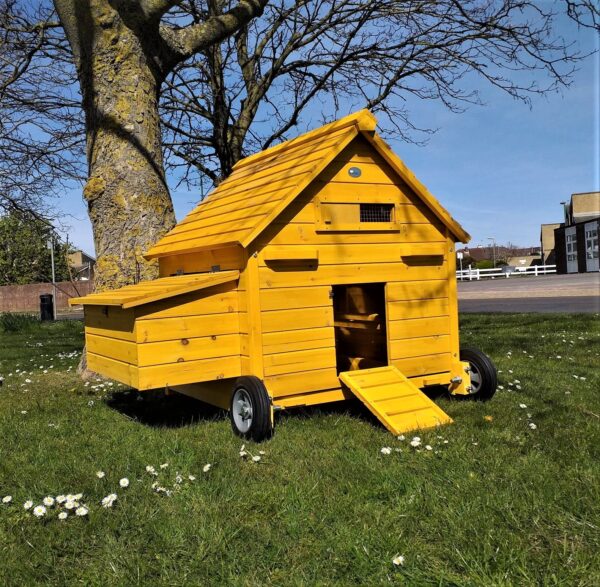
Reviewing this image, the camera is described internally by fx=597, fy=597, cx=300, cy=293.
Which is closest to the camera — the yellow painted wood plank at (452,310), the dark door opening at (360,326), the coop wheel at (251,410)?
the coop wheel at (251,410)

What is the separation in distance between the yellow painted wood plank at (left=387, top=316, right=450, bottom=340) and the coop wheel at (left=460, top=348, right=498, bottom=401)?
34cm

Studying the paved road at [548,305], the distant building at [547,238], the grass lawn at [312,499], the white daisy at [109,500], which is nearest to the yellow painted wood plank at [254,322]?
the grass lawn at [312,499]

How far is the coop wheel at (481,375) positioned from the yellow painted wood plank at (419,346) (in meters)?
0.24

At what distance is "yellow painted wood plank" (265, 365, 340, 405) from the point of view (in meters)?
4.94

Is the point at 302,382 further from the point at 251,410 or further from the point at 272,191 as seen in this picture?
the point at 272,191

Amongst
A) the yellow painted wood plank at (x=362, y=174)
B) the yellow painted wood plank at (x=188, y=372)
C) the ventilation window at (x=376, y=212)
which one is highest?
the yellow painted wood plank at (x=362, y=174)

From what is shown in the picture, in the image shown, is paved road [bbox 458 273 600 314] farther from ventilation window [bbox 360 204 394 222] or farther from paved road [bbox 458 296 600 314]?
ventilation window [bbox 360 204 394 222]

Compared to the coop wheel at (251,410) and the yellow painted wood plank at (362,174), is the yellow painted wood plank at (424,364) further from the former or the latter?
the yellow painted wood plank at (362,174)

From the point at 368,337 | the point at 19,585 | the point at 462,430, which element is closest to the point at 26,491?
the point at 19,585

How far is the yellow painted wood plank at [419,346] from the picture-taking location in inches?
219

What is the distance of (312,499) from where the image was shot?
10.9ft

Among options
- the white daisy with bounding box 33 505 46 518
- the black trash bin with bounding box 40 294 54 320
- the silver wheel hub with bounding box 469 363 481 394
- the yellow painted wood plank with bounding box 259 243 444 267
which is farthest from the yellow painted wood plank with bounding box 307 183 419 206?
the black trash bin with bounding box 40 294 54 320

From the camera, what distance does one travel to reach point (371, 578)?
2564 millimetres

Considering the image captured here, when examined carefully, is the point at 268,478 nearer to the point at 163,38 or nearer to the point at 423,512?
the point at 423,512
